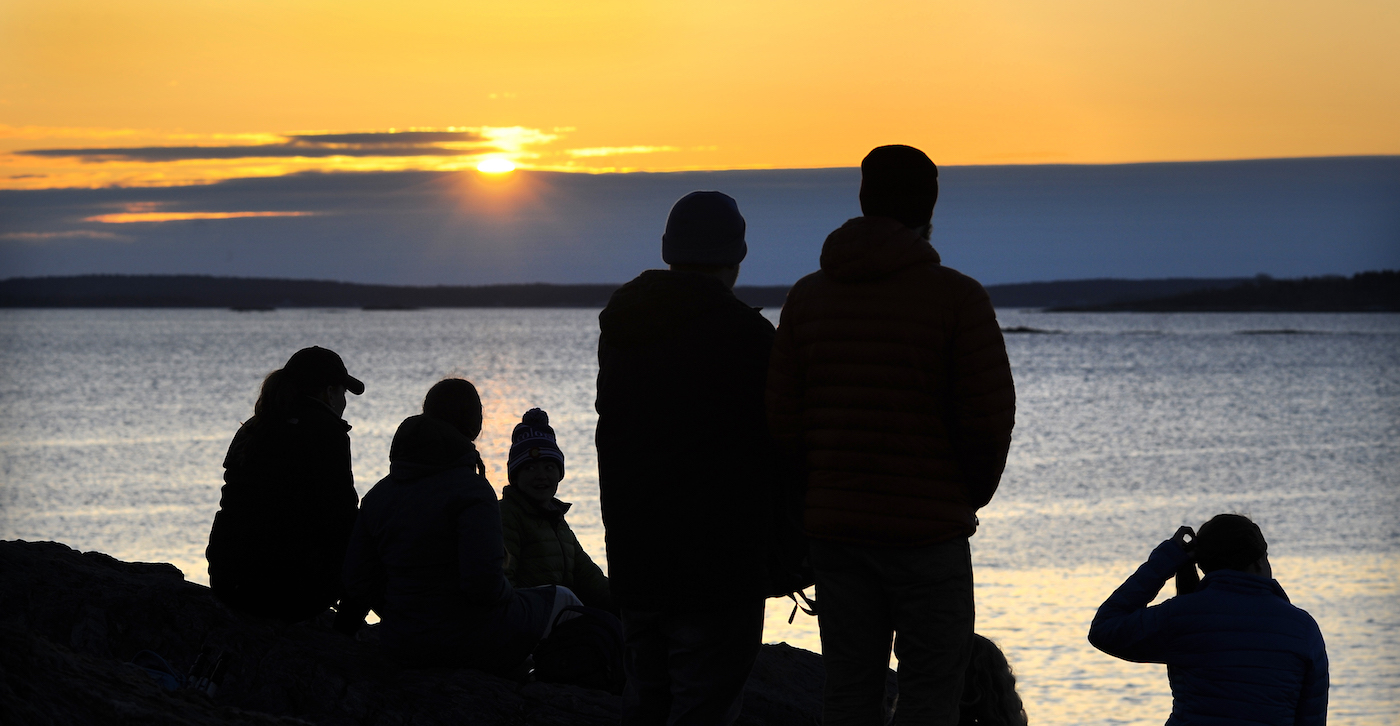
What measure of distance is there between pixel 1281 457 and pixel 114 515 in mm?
25914

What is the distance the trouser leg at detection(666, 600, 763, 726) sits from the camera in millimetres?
3238

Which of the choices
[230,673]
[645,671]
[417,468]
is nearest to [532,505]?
[417,468]

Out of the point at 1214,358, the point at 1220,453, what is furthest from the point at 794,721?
the point at 1214,358

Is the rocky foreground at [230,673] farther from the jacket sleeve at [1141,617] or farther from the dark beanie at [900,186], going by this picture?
the dark beanie at [900,186]

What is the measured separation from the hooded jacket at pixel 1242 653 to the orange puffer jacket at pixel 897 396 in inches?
31.9

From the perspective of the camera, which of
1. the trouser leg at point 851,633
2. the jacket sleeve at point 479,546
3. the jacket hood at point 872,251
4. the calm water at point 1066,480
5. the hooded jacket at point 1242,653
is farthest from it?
the calm water at point 1066,480

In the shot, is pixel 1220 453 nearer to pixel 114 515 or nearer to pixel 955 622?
pixel 114 515

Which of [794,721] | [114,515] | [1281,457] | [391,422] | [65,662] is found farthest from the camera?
[391,422]

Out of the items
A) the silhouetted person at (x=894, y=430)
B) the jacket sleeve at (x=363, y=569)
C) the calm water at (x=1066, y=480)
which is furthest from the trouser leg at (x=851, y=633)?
the calm water at (x=1066, y=480)

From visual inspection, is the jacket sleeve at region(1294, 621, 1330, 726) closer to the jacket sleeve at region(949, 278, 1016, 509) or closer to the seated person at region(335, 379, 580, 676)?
the jacket sleeve at region(949, 278, 1016, 509)

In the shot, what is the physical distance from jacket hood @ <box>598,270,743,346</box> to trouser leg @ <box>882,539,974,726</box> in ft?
2.68

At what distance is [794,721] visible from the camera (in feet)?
16.4

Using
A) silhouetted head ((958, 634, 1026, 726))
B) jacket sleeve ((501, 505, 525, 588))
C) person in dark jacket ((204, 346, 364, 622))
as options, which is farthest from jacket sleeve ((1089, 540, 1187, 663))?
person in dark jacket ((204, 346, 364, 622))

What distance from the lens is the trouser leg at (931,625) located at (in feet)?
9.96
